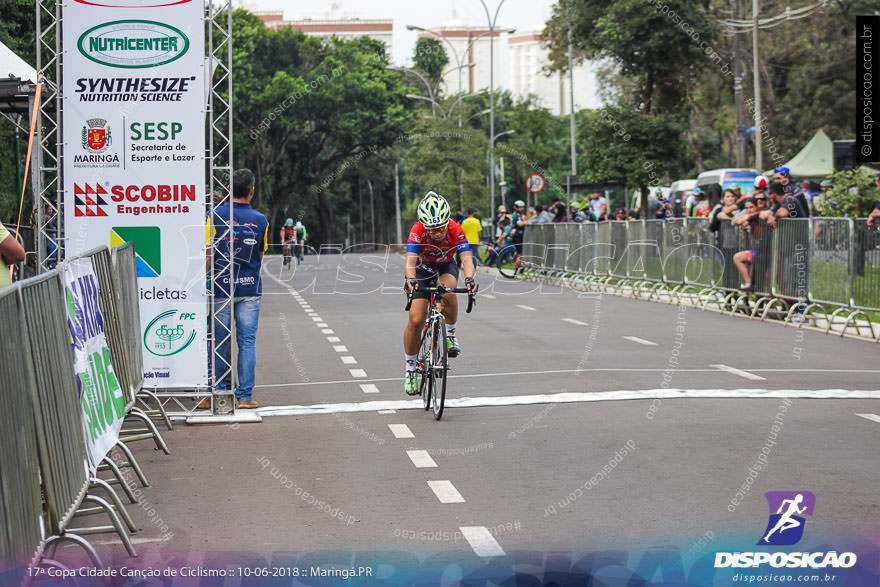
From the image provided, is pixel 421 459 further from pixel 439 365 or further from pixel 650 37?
pixel 650 37

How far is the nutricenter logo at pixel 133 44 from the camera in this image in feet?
33.9

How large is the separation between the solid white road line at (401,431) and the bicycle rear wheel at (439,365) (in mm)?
386

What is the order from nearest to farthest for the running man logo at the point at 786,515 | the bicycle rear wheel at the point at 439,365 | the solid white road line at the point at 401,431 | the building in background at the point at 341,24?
the running man logo at the point at 786,515 < the solid white road line at the point at 401,431 < the bicycle rear wheel at the point at 439,365 < the building in background at the point at 341,24

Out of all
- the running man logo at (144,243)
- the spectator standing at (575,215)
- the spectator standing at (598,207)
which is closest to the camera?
the running man logo at (144,243)

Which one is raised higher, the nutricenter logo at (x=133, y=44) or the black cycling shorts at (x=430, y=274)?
the nutricenter logo at (x=133, y=44)

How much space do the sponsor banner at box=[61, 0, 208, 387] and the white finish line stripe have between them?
1.70m

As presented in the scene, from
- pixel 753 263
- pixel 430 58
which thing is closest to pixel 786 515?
pixel 753 263

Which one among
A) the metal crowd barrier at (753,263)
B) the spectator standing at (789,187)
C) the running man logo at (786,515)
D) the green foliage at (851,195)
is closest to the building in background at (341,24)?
the metal crowd barrier at (753,263)

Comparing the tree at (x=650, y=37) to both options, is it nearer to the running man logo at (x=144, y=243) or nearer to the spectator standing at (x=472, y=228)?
the spectator standing at (x=472, y=228)

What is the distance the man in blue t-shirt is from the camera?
10875 millimetres

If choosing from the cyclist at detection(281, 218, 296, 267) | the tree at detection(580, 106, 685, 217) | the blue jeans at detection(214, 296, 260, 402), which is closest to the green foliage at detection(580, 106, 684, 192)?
the tree at detection(580, 106, 685, 217)

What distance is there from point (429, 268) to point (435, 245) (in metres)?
0.25

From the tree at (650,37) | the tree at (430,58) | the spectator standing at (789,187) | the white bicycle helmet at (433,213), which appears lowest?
the white bicycle helmet at (433,213)

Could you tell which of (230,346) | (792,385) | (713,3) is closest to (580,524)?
(230,346)
